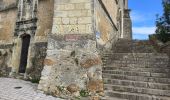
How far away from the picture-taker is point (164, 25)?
1398 cm

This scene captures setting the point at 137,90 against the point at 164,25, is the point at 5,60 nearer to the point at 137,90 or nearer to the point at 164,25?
the point at 137,90

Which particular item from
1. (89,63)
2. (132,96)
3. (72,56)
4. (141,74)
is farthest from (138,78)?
(72,56)

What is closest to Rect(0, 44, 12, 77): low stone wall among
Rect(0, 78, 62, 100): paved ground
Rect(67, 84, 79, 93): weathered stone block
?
Rect(0, 78, 62, 100): paved ground

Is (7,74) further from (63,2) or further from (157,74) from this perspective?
(157,74)

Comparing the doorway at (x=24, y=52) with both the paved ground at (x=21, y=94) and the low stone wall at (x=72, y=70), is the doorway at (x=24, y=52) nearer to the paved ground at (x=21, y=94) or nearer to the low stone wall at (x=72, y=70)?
the paved ground at (x=21, y=94)

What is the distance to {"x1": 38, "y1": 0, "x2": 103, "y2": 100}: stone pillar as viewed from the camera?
640cm

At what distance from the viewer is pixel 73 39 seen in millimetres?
6934

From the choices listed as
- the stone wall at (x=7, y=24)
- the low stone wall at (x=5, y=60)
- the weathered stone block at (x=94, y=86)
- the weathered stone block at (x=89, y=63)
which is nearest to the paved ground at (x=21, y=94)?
the weathered stone block at (x=94, y=86)

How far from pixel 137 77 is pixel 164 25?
28.0 feet

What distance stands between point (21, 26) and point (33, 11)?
0.96 meters

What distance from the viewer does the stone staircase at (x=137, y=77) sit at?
5.88 meters

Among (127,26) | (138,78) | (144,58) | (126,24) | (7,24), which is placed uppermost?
(126,24)

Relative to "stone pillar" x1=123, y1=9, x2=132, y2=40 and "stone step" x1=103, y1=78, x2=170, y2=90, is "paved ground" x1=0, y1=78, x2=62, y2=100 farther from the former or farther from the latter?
"stone pillar" x1=123, y1=9, x2=132, y2=40

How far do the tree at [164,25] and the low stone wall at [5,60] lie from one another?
8.97 meters
